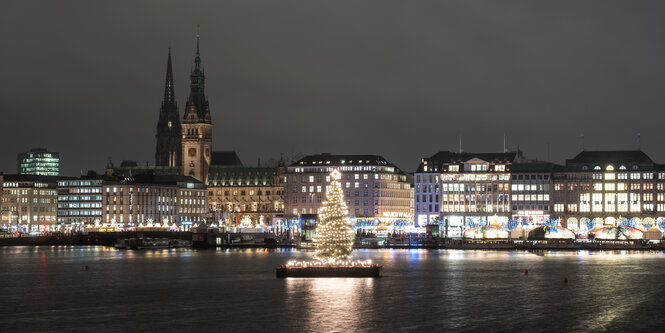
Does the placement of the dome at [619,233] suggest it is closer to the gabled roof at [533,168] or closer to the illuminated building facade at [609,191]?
the illuminated building facade at [609,191]

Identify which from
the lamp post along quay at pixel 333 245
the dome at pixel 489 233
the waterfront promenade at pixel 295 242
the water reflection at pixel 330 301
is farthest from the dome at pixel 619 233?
the water reflection at pixel 330 301

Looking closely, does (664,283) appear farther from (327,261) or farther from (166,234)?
(166,234)

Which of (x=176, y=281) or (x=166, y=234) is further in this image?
(x=166, y=234)

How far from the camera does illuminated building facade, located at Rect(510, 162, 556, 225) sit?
190 metres

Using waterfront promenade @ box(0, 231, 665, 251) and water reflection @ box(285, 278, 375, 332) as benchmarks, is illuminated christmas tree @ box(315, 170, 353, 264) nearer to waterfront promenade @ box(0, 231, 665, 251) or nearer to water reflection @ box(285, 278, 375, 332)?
water reflection @ box(285, 278, 375, 332)

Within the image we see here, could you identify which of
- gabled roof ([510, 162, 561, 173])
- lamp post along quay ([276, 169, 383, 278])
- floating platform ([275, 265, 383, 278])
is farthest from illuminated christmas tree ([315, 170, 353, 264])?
gabled roof ([510, 162, 561, 173])

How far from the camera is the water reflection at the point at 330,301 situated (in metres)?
43.7

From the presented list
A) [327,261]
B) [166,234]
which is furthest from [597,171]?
[327,261]

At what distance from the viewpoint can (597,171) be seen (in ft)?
614

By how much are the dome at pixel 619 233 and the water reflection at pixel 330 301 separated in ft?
281

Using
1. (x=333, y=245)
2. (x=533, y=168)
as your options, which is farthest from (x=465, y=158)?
(x=333, y=245)

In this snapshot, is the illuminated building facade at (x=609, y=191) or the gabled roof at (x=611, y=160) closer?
the illuminated building facade at (x=609, y=191)

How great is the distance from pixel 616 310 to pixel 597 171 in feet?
464

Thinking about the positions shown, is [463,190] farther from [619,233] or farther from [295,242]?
[619,233]
